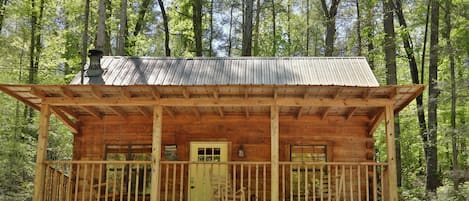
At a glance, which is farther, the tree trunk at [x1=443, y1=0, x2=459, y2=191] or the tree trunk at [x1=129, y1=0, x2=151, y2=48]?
the tree trunk at [x1=129, y1=0, x2=151, y2=48]

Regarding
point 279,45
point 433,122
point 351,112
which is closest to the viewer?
point 351,112

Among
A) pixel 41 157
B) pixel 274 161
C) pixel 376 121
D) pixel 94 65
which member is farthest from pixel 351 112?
pixel 41 157

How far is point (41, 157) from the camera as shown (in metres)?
8.33

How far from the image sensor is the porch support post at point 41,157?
8180 millimetres

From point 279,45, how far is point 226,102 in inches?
676

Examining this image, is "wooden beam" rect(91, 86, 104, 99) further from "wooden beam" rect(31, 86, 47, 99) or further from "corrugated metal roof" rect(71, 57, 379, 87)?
"corrugated metal roof" rect(71, 57, 379, 87)

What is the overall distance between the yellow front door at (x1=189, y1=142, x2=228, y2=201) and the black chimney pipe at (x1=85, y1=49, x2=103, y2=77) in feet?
9.06

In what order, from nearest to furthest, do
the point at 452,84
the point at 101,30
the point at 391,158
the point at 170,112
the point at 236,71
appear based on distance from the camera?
1. the point at 391,158
2. the point at 170,112
3. the point at 236,71
4. the point at 101,30
5. the point at 452,84

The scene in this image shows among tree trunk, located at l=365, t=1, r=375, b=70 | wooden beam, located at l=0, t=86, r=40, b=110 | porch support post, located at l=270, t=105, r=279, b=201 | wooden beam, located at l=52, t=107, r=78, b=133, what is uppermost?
tree trunk, located at l=365, t=1, r=375, b=70

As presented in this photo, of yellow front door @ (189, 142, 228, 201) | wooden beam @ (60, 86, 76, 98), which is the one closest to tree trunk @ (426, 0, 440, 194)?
yellow front door @ (189, 142, 228, 201)

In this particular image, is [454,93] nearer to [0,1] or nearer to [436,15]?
[436,15]

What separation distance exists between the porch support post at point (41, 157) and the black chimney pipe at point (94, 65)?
7.26ft

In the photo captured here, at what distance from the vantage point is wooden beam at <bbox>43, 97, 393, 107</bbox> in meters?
8.36

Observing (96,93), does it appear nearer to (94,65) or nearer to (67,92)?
(67,92)
